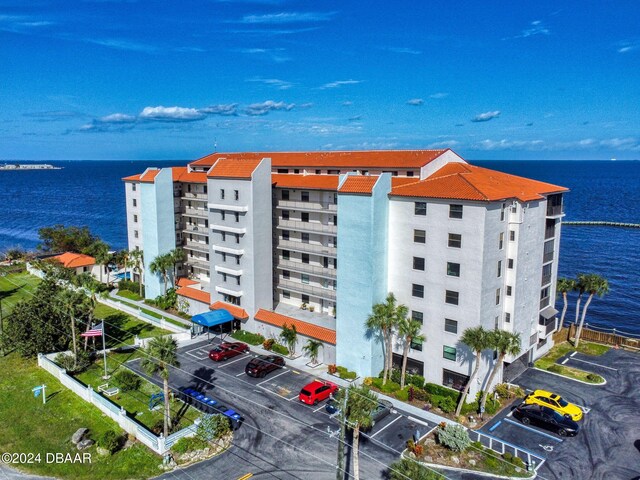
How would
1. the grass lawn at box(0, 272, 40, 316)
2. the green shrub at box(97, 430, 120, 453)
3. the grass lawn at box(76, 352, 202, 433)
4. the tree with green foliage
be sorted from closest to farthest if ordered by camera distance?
the green shrub at box(97, 430, 120, 453) → the grass lawn at box(76, 352, 202, 433) → the grass lawn at box(0, 272, 40, 316) → the tree with green foliage

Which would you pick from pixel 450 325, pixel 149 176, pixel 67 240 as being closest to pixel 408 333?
pixel 450 325

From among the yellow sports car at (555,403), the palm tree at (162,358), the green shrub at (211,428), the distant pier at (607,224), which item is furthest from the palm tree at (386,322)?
the distant pier at (607,224)

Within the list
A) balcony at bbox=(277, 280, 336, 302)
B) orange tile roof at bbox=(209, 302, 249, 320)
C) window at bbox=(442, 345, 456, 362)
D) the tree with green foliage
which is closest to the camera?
window at bbox=(442, 345, 456, 362)

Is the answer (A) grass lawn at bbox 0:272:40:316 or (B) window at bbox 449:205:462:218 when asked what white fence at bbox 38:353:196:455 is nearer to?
(A) grass lawn at bbox 0:272:40:316

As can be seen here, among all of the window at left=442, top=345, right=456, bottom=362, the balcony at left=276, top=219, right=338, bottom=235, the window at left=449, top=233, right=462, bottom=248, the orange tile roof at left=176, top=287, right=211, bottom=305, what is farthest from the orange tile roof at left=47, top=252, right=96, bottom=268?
the window at left=449, top=233, right=462, bottom=248

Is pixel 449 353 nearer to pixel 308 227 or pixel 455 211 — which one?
pixel 455 211

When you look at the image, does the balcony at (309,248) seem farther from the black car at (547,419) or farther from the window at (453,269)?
the black car at (547,419)

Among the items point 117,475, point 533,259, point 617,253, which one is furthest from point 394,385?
point 617,253

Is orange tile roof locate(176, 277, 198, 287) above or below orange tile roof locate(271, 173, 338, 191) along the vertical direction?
below
